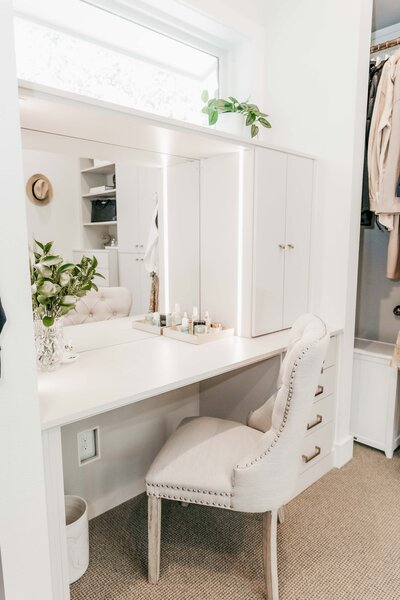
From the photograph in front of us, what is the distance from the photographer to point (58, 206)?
5.52 feet

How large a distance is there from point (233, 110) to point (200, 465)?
185cm

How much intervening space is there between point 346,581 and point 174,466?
Result: 789mm

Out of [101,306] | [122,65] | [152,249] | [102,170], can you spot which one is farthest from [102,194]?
[122,65]

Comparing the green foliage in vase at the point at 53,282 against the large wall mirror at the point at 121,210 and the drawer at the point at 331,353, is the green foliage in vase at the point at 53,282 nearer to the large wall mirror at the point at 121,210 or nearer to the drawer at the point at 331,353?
the large wall mirror at the point at 121,210

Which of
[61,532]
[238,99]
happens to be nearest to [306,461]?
[61,532]

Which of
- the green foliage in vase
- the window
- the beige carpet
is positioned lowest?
the beige carpet

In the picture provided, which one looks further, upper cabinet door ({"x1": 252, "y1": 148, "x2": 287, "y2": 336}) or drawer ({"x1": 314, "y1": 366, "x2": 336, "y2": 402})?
drawer ({"x1": 314, "y1": 366, "x2": 336, "y2": 402})

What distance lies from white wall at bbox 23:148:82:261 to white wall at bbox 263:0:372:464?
130 centimetres

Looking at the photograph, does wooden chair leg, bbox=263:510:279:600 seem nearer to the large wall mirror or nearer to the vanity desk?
the vanity desk

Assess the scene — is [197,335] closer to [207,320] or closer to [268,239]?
[207,320]

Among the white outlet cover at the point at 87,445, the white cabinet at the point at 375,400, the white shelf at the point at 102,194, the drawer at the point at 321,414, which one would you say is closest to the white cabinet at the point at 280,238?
the drawer at the point at 321,414

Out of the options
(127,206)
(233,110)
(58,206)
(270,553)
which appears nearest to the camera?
(270,553)

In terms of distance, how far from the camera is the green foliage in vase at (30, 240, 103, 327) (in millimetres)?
1473

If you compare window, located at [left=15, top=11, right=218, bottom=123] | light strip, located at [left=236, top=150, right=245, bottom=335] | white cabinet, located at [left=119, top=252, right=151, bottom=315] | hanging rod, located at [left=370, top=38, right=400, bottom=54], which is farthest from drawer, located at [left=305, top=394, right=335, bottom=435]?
hanging rod, located at [left=370, top=38, right=400, bottom=54]
